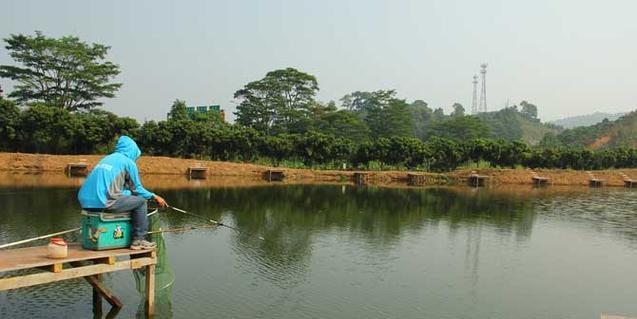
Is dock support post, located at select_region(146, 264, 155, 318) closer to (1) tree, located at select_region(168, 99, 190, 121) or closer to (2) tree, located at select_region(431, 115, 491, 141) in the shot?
(1) tree, located at select_region(168, 99, 190, 121)

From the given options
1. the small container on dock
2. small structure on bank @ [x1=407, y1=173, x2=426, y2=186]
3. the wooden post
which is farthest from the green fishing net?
small structure on bank @ [x1=407, y1=173, x2=426, y2=186]

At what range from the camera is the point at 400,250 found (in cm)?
1405

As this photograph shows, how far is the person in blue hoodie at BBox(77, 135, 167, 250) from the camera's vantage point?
7.15 metres

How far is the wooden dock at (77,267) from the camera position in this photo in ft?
20.8

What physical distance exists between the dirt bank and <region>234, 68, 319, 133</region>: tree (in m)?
16.6

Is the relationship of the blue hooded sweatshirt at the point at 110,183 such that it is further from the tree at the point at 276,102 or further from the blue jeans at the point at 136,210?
the tree at the point at 276,102

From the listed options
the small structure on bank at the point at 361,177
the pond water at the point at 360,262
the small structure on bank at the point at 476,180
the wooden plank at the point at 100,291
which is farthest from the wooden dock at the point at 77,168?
the wooden plank at the point at 100,291

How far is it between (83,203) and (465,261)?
9251 mm

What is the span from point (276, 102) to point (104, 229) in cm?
4817

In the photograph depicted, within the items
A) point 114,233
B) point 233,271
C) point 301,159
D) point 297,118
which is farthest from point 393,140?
point 114,233

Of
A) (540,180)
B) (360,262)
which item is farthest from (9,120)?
(540,180)

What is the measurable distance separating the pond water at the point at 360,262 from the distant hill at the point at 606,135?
53635mm

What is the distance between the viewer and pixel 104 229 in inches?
284

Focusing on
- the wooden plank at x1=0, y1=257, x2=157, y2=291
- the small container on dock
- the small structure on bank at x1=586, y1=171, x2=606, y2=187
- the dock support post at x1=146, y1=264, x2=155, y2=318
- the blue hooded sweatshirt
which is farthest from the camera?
the small structure on bank at x1=586, y1=171, x2=606, y2=187
